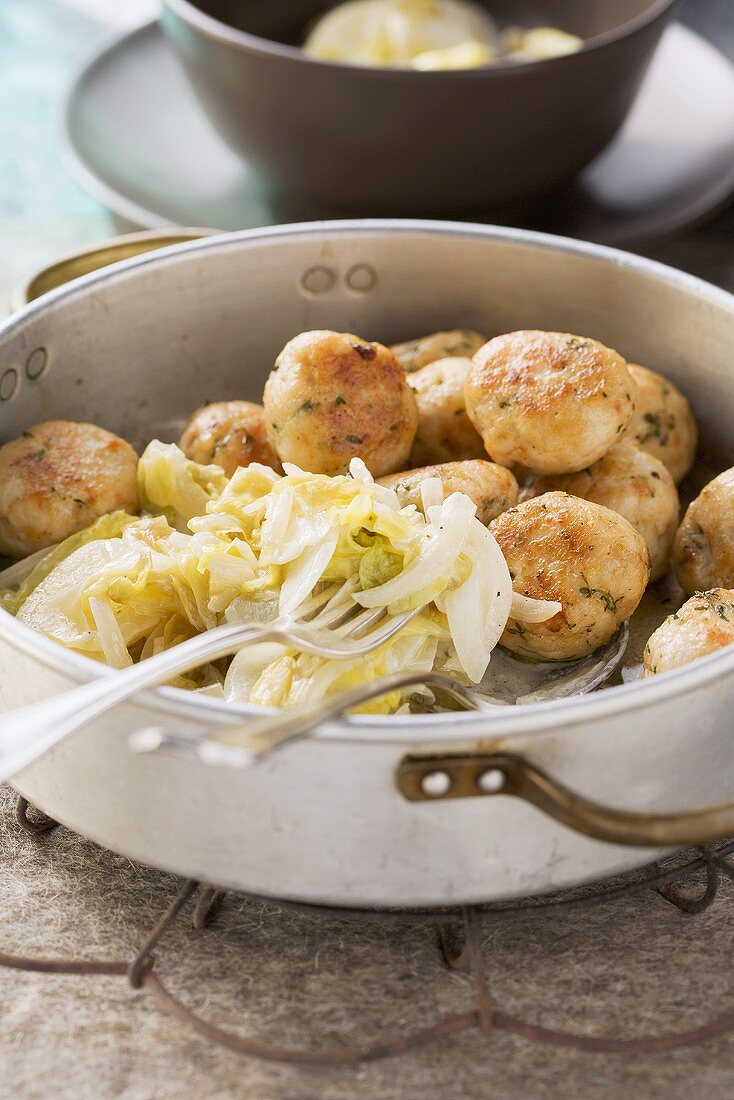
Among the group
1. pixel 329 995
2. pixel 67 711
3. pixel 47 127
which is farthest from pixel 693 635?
pixel 47 127

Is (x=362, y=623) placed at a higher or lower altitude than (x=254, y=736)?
lower

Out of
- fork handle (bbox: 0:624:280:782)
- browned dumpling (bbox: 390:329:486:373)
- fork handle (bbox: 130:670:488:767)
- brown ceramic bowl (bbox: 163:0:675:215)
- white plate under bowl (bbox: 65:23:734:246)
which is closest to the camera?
fork handle (bbox: 130:670:488:767)

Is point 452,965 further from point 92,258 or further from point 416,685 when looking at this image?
point 92,258

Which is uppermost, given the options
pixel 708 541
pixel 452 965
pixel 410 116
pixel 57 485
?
pixel 410 116

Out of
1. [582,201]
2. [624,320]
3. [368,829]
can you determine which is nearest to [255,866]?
[368,829]

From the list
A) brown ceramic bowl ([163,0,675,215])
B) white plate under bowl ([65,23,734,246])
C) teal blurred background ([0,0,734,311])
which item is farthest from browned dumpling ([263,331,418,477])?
teal blurred background ([0,0,734,311])

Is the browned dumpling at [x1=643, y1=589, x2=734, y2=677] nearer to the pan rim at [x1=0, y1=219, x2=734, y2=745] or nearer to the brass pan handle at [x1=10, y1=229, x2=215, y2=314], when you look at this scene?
the pan rim at [x1=0, y1=219, x2=734, y2=745]
